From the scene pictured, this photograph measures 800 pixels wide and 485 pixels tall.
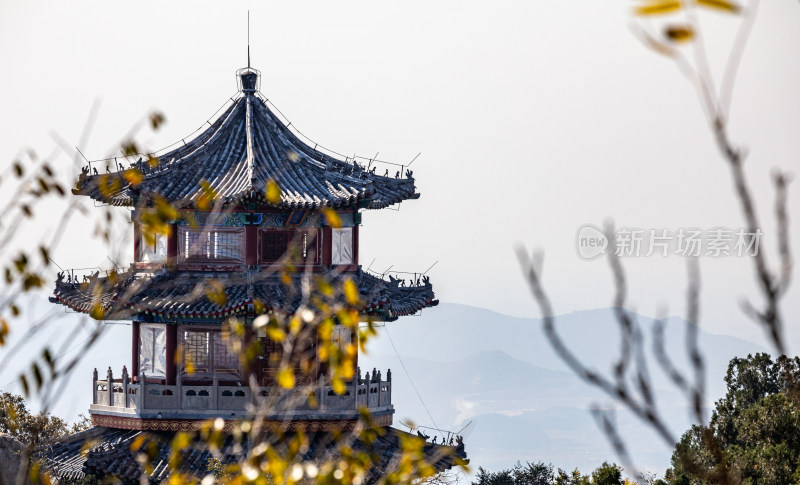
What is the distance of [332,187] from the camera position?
24.5m

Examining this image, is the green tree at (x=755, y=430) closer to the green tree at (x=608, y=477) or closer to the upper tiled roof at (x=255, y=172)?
the green tree at (x=608, y=477)

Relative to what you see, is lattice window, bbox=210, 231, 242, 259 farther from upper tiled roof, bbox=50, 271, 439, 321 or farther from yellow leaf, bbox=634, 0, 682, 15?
yellow leaf, bbox=634, 0, 682, 15

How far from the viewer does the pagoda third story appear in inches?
914

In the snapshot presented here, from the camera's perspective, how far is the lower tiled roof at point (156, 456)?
22.5m

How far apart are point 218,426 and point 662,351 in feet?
14.0

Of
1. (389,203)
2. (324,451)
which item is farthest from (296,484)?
(389,203)

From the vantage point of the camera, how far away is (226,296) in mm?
23172

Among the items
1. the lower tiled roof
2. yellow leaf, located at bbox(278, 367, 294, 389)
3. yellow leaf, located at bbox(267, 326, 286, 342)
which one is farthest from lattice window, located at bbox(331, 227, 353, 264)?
yellow leaf, located at bbox(278, 367, 294, 389)

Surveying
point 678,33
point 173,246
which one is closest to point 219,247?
point 173,246

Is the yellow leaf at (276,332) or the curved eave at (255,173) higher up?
the curved eave at (255,173)

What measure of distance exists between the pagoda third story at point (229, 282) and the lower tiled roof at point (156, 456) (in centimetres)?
31

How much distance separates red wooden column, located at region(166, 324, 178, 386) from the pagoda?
2cm

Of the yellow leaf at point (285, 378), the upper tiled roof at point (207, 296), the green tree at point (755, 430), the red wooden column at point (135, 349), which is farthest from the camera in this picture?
the green tree at point (755, 430)

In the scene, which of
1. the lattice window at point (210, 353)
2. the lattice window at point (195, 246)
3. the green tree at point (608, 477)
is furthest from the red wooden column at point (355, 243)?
the green tree at point (608, 477)
